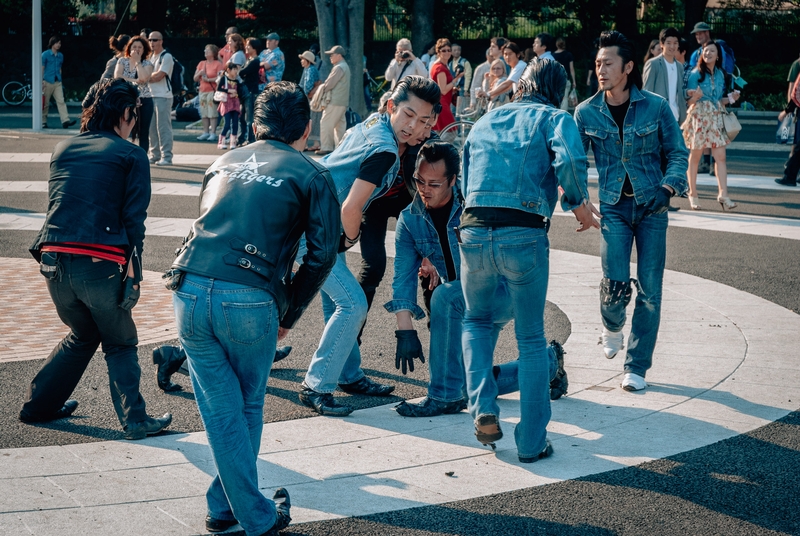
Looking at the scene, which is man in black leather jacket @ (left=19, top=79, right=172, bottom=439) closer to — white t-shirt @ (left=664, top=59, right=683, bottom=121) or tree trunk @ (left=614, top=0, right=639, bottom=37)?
white t-shirt @ (left=664, top=59, right=683, bottom=121)

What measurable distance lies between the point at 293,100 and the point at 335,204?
430mm

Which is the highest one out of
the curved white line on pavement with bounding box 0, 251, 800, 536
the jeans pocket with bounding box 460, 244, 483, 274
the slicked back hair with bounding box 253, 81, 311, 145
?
the slicked back hair with bounding box 253, 81, 311, 145

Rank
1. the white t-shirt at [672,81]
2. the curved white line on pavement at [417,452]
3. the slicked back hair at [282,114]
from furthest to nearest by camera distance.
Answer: the white t-shirt at [672,81]
the curved white line on pavement at [417,452]
the slicked back hair at [282,114]

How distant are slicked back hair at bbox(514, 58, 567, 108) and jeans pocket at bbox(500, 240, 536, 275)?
2.31 ft

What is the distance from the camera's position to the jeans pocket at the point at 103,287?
15.4 ft

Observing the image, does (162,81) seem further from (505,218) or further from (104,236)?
(505,218)

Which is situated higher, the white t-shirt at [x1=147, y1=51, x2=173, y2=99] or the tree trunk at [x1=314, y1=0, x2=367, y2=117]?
the tree trunk at [x1=314, y1=0, x2=367, y2=117]

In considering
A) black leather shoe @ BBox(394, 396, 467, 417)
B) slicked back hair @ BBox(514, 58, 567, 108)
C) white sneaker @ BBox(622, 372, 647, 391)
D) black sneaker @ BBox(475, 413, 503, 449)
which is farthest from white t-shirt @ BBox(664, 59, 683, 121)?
black sneaker @ BBox(475, 413, 503, 449)

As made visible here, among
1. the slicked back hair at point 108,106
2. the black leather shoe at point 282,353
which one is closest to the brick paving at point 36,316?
the black leather shoe at point 282,353

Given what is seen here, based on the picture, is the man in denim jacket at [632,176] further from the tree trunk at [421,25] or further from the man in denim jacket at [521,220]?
the tree trunk at [421,25]

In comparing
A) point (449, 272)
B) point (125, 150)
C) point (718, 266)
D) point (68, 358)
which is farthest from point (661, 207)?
point (718, 266)

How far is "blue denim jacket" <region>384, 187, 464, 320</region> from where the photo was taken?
5.28 meters

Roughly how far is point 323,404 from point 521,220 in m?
1.57

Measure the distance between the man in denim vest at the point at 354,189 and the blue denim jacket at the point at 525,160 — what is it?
43 cm
